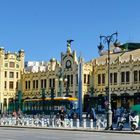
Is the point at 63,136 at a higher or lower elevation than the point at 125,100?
lower

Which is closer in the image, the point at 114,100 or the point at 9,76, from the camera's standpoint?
the point at 114,100

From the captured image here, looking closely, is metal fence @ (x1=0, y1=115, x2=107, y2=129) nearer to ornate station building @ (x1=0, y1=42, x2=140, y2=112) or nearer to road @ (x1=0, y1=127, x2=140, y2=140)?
road @ (x1=0, y1=127, x2=140, y2=140)

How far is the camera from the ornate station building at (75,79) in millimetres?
74312

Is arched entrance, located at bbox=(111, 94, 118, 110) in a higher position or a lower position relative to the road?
higher

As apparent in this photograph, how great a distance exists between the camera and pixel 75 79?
83062 mm

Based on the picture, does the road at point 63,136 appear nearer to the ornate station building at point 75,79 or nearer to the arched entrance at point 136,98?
the ornate station building at point 75,79

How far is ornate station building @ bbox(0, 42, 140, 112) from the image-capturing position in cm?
7431

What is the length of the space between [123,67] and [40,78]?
879 inches

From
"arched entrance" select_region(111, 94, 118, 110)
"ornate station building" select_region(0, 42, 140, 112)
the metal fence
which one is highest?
"ornate station building" select_region(0, 42, 140, 112)

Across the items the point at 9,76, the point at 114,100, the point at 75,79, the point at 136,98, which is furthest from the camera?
the point at 9,76

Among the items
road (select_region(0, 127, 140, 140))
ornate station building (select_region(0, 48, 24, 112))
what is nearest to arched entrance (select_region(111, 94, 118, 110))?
ornate station building (select_region(0, 48, 24, 112))

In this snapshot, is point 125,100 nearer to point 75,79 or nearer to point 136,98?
point 136,98

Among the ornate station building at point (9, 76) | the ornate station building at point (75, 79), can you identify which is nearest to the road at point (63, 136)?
the ornate station building at point (75, 79)

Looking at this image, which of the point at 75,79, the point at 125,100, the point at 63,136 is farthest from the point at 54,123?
the point at 75,79
